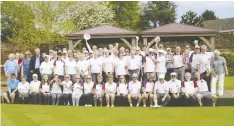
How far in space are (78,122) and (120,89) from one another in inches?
154

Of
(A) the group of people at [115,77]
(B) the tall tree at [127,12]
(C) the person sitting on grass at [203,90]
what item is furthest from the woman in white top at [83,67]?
(B) the tall tree at [127,12]

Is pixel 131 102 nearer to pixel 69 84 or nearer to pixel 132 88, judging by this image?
pixel 132 88

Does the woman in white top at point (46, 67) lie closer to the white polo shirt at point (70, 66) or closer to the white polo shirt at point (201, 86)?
the white polo shirt at point (70, 66)

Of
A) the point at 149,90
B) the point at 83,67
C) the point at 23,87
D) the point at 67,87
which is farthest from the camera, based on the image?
the point at 83,67

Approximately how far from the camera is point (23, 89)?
15.0 m

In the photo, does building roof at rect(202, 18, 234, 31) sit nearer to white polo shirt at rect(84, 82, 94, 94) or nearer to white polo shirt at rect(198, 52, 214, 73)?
white polo shirt at rect(198, 52, 214, 73)

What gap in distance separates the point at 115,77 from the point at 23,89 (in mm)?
3318

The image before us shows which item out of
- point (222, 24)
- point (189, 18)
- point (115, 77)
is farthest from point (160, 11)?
point (115, 77)

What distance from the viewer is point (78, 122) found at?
10891mm

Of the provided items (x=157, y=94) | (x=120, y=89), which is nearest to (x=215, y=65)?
(x=157, y=94)

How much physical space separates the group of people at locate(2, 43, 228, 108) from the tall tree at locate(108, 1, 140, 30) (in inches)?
1860

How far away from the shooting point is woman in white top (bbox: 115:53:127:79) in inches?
605

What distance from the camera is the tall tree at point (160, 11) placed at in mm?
67125

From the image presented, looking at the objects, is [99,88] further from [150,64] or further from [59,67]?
[150,64]
